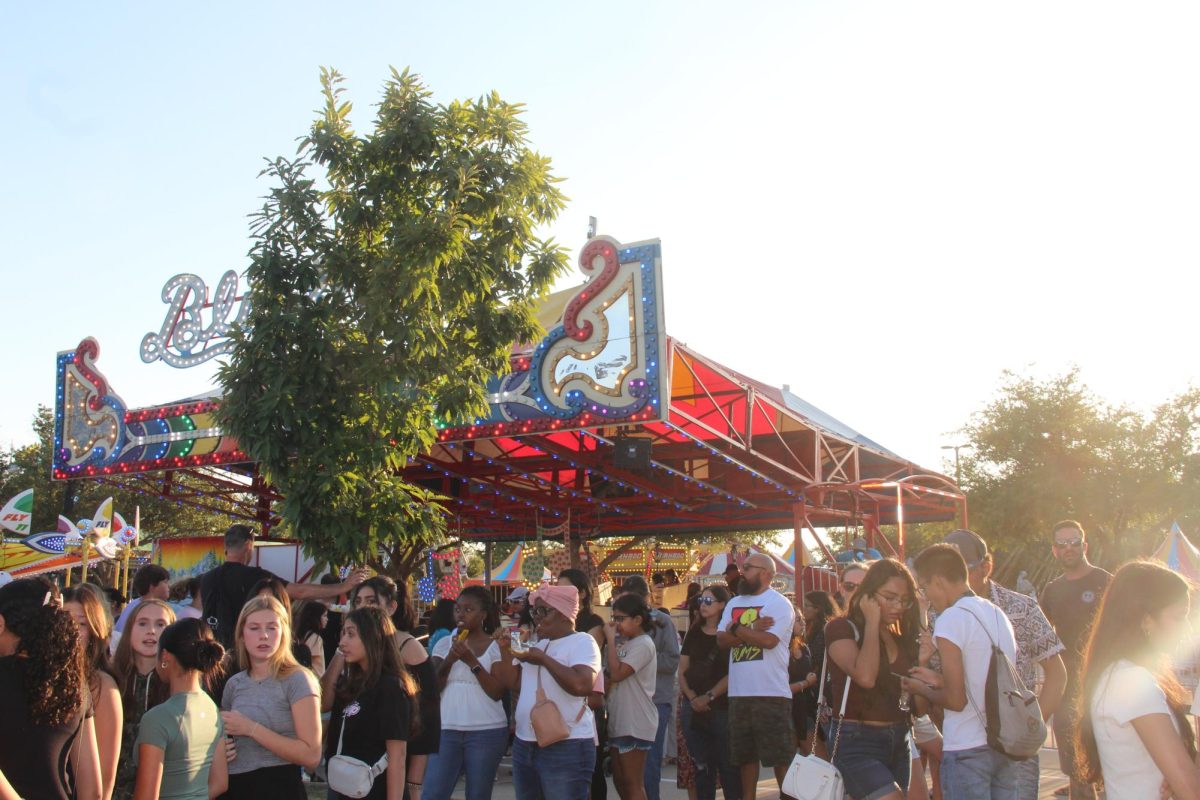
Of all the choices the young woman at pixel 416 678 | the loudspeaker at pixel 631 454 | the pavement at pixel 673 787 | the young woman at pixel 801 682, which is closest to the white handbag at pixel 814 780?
the young woman at pixel 416 678

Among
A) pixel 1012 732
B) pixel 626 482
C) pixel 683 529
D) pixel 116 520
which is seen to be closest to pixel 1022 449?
pixel 683 529

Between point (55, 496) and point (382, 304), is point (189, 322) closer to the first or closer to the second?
point (382, 304)

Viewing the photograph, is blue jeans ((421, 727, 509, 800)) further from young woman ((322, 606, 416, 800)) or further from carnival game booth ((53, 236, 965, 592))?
carnival game booth ((53, 236, 965, 592))

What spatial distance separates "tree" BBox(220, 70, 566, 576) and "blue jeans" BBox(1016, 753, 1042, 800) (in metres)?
5.33

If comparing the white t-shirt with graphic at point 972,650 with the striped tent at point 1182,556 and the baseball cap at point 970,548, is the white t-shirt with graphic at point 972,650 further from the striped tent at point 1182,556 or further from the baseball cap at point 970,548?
the striped tent at point 1182,556

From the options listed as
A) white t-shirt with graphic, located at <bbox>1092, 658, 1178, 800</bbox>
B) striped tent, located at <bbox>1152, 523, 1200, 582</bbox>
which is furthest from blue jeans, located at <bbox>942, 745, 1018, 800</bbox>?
striped tent, located at <bbox>1152, 523, 1200, 582</bbox>

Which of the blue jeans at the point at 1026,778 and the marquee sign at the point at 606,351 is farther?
A: the marquee sign at the point at 606,351

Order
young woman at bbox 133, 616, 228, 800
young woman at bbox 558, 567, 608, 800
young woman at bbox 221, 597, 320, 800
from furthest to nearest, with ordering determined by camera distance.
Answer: young woman at bbox 558, 567, 608, 800 → young woman at bbox 221, 597, 320, 800 → young woman at bbox 133, 616, 228, 800

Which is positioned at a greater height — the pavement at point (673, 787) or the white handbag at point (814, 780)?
the white handbag at point (814, 780)

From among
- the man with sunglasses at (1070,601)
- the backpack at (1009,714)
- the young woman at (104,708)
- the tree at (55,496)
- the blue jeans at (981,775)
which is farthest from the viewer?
the tree at (55,496)

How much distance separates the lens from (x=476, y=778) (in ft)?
21.8

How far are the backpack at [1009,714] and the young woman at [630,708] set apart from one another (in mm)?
2950

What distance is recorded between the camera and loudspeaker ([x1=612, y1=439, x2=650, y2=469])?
14.8m

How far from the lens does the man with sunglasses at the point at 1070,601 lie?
25.8 ft
